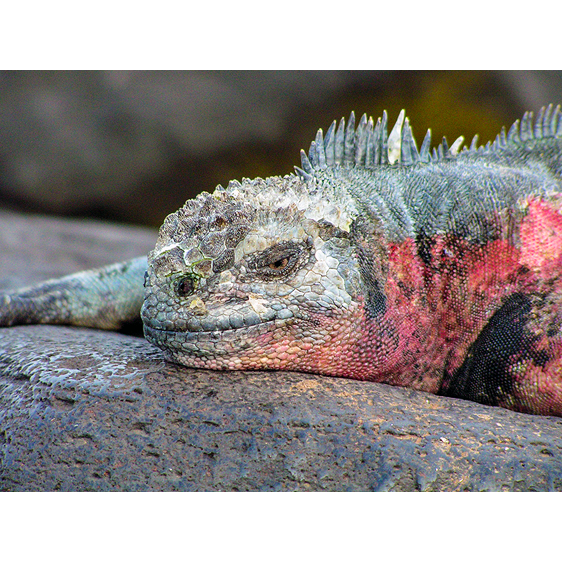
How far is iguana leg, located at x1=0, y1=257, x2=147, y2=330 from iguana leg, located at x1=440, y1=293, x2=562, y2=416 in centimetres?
221

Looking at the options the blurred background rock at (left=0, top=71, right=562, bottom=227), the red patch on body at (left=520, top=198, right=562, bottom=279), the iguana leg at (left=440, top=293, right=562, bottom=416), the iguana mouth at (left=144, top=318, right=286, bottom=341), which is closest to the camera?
the iguana mouth at (left=144, top=318, right=286, bottom=341)

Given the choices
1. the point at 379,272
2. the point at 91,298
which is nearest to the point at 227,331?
the point at 379,272

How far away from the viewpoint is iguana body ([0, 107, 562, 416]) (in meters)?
2.56

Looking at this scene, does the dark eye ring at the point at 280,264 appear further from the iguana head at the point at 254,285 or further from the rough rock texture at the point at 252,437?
the rough rock texture at the point at 252,437

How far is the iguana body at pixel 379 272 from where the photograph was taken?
2.56 m

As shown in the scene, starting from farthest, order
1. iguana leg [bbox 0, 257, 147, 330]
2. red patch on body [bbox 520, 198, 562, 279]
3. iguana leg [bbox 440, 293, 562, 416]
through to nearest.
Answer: iguana leg [bbox 0, 257, 147, 330] < red patch on body [bbox 520, 198, 562, 279] < iguana leg [bbox 440, 293, 562, 416]

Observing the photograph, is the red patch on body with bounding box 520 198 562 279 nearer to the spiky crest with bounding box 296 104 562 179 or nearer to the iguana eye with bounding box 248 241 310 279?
the spiky crest with bounding box 296 104 562 179

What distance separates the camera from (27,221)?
816 cm

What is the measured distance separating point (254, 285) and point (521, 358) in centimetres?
130

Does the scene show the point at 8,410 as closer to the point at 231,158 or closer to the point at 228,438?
the point at 228,438

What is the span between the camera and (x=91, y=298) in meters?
3.96

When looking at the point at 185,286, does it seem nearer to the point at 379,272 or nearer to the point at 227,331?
the point at 227,331

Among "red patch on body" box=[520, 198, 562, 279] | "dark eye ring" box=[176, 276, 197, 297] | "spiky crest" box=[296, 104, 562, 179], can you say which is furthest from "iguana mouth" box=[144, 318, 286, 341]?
"red patch on body" box=[520, 198, 562, 279]

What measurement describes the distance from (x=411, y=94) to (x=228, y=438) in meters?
6.98
